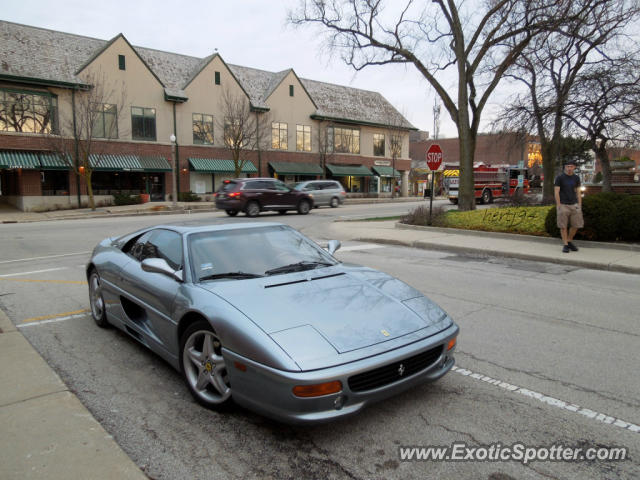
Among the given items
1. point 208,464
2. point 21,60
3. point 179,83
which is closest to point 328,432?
point 208,464

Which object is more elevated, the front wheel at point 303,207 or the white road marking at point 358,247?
the front wheel at point 303,207

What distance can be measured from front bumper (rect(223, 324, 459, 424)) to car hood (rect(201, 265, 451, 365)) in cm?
12

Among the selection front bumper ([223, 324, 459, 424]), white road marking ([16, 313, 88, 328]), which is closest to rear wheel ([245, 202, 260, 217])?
white road marking ([16, 313, 88, 328])

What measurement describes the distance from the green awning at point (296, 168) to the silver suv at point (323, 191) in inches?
422

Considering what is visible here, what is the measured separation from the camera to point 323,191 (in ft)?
91.1

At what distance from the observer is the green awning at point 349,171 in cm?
4206

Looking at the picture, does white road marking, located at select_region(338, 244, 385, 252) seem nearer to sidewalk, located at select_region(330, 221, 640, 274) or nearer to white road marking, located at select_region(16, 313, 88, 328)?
sidewalk, located at select_region(330, 221, 640, 274)

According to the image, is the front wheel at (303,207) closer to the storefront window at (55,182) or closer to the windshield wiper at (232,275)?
the storefront window at (55,182)

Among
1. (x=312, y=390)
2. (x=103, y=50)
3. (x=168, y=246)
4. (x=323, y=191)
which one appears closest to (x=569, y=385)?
(x=312, y=390)

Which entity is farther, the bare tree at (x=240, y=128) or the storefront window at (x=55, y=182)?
the bare tree at (x=240, y=128)

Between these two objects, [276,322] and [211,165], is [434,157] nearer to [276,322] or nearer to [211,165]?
[276,322]

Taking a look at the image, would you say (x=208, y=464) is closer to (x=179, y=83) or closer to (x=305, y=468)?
(x=305, y=468)

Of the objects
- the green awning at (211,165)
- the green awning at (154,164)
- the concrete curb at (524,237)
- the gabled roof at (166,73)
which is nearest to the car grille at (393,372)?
the concrete curb at (524,237)

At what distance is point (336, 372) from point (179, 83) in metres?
36.0
